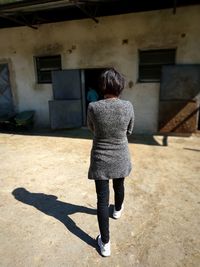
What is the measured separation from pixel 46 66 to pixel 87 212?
5.49 m

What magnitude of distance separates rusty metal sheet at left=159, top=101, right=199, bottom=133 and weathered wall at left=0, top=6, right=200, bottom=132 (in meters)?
0.30

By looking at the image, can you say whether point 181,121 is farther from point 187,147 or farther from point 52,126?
point 52,126

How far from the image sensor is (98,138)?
1.90 meters

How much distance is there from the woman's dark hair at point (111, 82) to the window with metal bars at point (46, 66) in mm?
5416

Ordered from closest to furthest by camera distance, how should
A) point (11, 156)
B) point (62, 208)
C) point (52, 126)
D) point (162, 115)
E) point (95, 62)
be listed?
point (62, 208) < point (11, 156) < point (162, 115) < point (95, 62) < point (52, 126)

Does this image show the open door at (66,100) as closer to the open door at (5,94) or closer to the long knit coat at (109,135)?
the open door at (5,94)

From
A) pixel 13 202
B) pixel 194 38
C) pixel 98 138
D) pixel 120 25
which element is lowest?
pixel 13 202

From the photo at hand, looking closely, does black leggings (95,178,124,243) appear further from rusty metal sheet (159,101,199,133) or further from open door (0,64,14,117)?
open door (0,64,14,117)

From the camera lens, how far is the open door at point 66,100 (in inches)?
259

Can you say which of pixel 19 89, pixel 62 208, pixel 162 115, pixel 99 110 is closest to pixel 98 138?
pixel 99 110

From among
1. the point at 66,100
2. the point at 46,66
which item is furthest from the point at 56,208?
the point at 46,66

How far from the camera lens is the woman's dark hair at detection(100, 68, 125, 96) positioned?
1.83m

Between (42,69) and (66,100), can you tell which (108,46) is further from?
(42,69)

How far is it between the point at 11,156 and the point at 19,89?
11.1 feet
